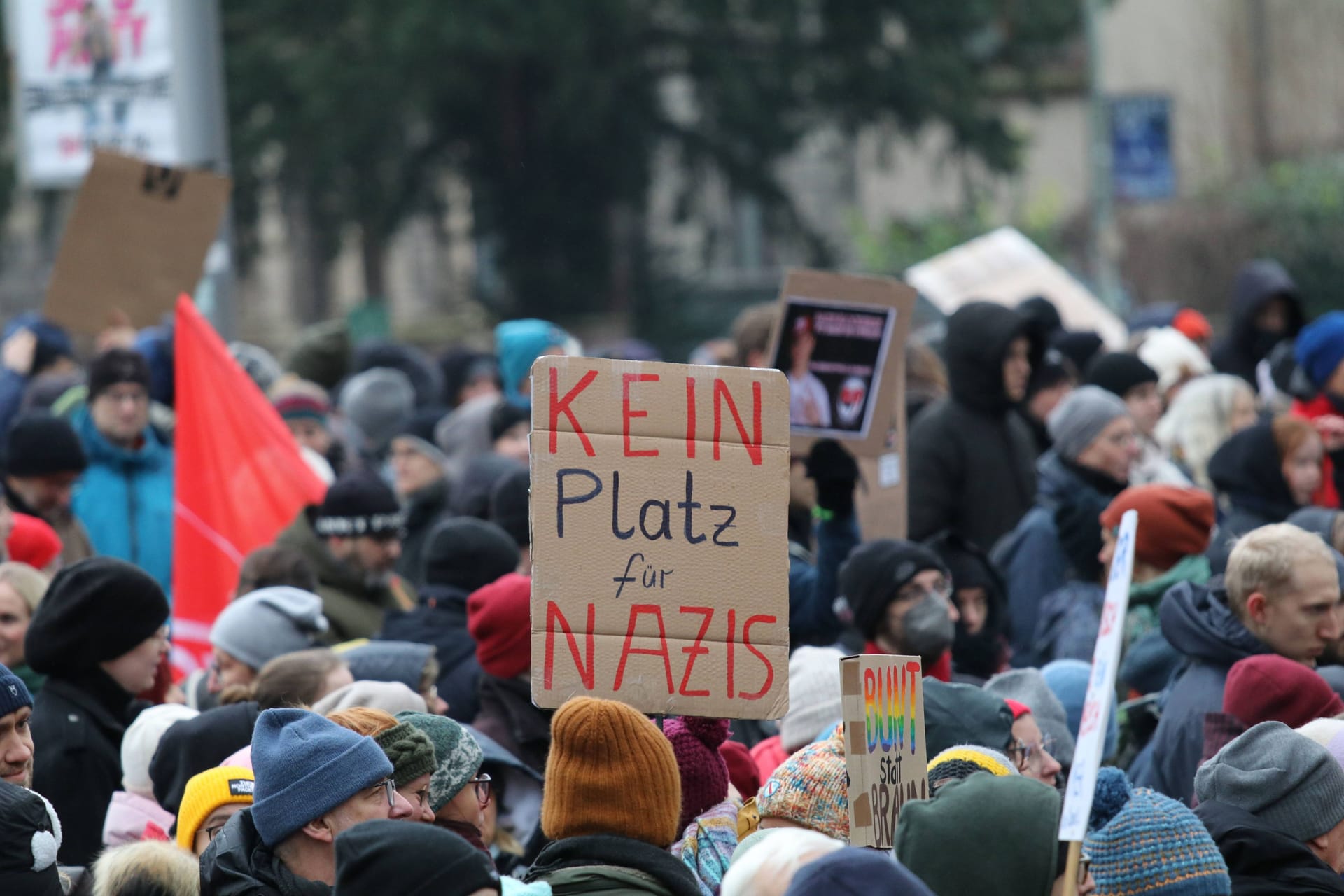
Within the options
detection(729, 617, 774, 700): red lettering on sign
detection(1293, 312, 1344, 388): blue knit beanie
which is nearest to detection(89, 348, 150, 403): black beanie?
detection(729, 617, 774, 700): red lettering on sign

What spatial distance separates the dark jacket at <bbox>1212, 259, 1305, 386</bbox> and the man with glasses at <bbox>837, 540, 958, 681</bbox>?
5302 mm

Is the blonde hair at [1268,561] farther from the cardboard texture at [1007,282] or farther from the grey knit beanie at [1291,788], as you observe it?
the cardboard texture at [1007,282]

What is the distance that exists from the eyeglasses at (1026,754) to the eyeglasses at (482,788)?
1230 millimetres

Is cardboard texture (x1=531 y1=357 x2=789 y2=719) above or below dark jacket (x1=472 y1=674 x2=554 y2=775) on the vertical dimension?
above

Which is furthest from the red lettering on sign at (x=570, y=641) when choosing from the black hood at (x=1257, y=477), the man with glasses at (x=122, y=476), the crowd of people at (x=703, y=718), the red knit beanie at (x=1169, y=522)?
the man with glasses at (x=122, y=476)

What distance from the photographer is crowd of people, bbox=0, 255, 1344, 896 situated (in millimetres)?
3535

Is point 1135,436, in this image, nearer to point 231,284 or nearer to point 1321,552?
point 1321,552

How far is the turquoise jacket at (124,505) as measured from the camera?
758 cm

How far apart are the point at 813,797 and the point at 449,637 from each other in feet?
6.91

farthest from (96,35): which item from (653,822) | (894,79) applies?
(894,79)

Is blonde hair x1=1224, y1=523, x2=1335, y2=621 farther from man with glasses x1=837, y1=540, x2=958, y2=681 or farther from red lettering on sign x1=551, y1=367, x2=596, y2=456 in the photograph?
red lettering on sign x1=551, y1=367, x2=596, y2=456

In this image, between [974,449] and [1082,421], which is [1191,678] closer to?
[1082,421]

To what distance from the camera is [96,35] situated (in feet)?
32.0

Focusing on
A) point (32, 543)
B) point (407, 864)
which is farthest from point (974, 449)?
point (407, 864)
